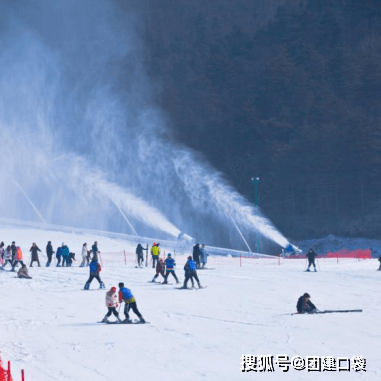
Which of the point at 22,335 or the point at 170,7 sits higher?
the point at 170,7

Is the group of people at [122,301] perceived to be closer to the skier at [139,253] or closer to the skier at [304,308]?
the skier at [304,308]

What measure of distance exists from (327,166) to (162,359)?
65086 millimetres

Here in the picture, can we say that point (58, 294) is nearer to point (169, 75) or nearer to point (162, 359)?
point (162, 359)

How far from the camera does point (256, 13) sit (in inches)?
6329

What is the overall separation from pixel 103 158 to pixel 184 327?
72698 mm

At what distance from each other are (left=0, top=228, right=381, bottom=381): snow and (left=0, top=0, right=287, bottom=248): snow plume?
3126 centimetres

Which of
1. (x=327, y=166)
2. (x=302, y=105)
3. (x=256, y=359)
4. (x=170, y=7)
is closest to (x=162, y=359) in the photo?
(x=256, y=359)

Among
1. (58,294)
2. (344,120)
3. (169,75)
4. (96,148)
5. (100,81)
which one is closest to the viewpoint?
(58,294)

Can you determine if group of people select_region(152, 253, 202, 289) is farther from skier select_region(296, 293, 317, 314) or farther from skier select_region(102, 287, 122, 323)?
skier select_region(102, 287, 122, 323)

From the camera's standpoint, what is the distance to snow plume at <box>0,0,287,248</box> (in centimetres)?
7169

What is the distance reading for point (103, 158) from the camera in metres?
93.1

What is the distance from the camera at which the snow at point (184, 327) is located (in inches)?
644

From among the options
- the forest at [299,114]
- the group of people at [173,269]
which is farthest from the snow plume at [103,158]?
the group of people at [173,269]

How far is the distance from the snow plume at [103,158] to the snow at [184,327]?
103ft
